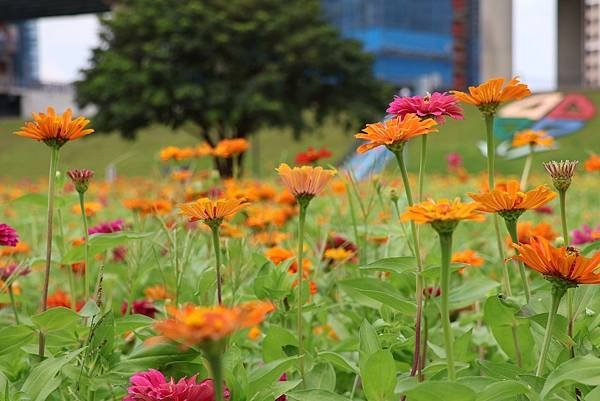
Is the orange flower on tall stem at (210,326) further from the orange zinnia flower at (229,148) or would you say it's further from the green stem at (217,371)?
the orange zinnia flower at (229,148)

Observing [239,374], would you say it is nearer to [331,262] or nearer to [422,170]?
[422,170]

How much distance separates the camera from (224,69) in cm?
774

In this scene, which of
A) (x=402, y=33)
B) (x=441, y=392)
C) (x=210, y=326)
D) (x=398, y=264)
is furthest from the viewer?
(x=402, y=33)

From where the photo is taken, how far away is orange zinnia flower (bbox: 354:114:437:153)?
33 cm

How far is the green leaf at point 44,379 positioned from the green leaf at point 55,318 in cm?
3

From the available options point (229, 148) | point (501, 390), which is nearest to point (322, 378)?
point (501, 390)

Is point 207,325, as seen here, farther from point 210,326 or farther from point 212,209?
point 212,209

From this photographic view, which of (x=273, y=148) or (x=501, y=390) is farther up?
(x=273, y=148)

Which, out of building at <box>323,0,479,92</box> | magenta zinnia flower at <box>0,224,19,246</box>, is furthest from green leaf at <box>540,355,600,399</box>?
building at <box>323,0,479,92</box>

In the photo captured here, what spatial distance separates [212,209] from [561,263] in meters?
0.16

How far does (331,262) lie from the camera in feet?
2.84

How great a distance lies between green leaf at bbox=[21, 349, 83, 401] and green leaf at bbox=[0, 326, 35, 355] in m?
0.06

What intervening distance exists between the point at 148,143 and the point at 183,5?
13.1 ft

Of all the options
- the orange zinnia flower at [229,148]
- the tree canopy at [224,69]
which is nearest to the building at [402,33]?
the tree canopy at [224,69]
